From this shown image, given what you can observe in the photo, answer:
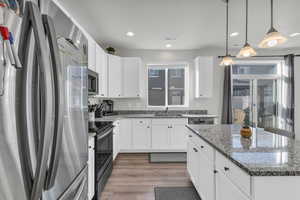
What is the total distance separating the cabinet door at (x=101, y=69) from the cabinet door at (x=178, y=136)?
1.85 metres

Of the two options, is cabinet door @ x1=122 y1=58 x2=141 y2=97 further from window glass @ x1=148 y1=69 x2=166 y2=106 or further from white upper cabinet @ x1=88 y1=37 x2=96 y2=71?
white upper cabinet @ x1=88 y1=37 x2=96 y2=71

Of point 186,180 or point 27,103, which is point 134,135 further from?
point 27,103

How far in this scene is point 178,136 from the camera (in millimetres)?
4086

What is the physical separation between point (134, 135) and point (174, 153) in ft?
3.58

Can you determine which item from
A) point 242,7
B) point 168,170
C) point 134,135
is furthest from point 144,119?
point 242,7

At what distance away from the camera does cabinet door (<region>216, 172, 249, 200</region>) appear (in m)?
1.13

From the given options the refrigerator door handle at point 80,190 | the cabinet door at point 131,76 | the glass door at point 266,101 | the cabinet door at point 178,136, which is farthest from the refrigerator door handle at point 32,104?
the glass door at point 266,101

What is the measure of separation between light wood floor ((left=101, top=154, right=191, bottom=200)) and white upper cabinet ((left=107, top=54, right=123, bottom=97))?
163 centimetres

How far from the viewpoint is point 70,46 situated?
1.08 metres

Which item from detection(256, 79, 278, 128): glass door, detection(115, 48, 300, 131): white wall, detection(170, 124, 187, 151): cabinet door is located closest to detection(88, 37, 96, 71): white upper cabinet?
detection(115, 48, 300, 131): white wall

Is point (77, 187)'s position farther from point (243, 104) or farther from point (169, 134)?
point (243, 104)

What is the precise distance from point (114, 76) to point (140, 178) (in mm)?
2467

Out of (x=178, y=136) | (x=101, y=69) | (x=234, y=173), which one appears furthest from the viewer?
(x=178, y=136)

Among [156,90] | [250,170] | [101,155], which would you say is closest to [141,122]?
[156,90]
